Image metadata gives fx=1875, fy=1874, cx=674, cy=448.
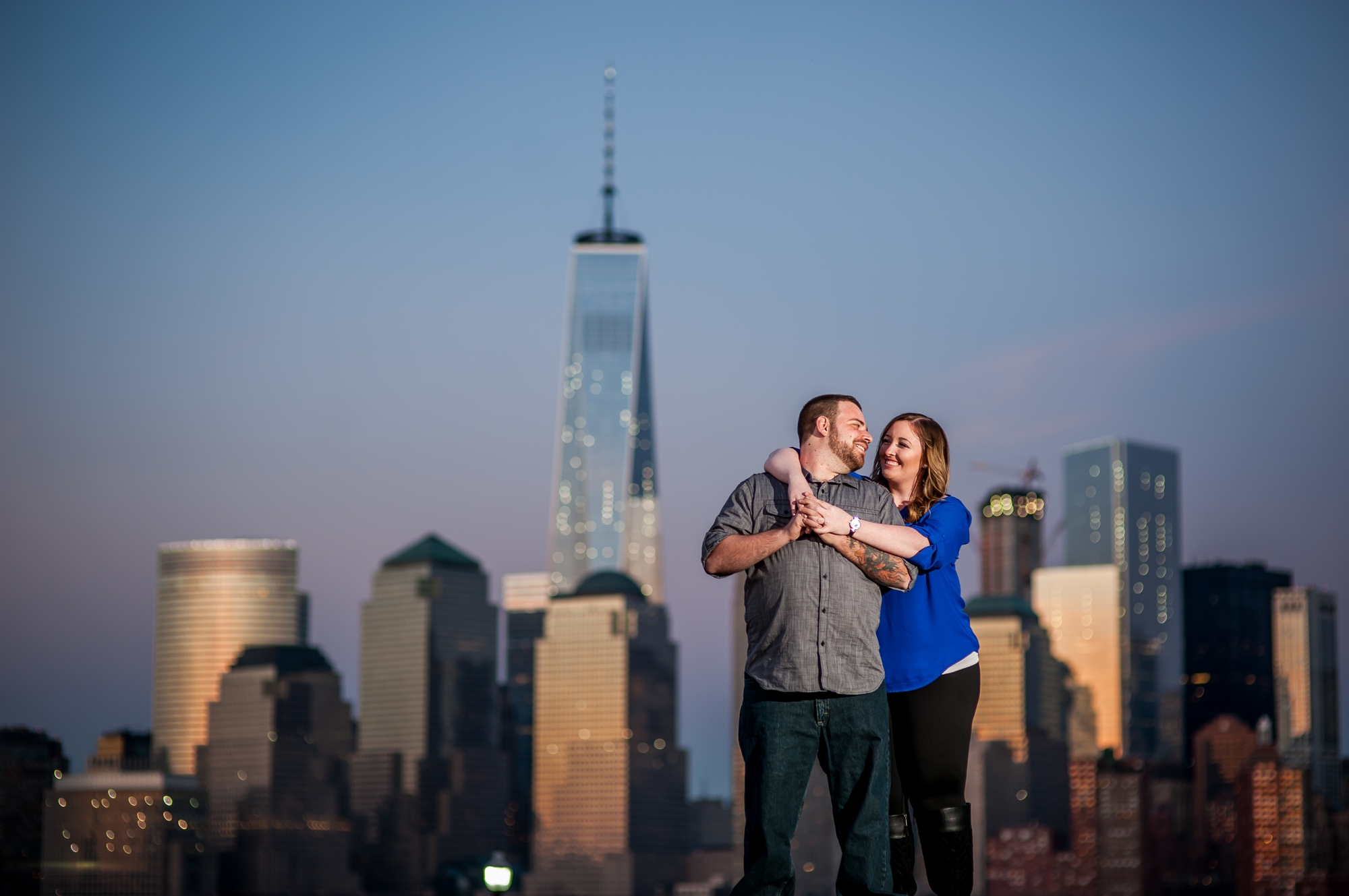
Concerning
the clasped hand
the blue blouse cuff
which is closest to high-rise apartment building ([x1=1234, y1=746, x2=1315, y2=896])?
the blue blouse cuff

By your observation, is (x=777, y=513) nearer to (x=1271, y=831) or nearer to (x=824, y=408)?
(x=824, y=408)

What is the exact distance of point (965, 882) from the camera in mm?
10680

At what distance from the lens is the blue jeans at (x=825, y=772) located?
9719 millimetres

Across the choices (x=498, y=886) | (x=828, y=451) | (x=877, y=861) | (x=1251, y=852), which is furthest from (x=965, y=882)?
(x=1251, y=852)

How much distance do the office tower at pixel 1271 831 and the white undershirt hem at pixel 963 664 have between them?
612 ft

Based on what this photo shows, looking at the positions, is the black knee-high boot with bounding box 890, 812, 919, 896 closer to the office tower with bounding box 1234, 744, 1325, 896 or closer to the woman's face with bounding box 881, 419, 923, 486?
the woman's face with bounding box 881, 419, 923, 486

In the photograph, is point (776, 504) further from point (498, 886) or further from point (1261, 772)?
point (1261, 772)

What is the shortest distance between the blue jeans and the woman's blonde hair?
1.49 meters

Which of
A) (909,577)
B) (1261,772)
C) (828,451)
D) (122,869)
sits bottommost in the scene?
(122,869)

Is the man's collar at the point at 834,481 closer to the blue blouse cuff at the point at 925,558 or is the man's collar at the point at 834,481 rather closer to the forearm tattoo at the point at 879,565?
the forearm tattoo at the point at 879,565

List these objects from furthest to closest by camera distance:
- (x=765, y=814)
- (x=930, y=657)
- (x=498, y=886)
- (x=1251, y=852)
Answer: (x=1251, y=852) → (x=498, y=886) → (x=930, y=657) → (x=765, y=814)

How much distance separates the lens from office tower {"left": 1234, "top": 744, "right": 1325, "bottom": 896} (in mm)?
185875

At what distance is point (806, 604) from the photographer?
9750mm

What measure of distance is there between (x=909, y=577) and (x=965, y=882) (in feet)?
6.34
